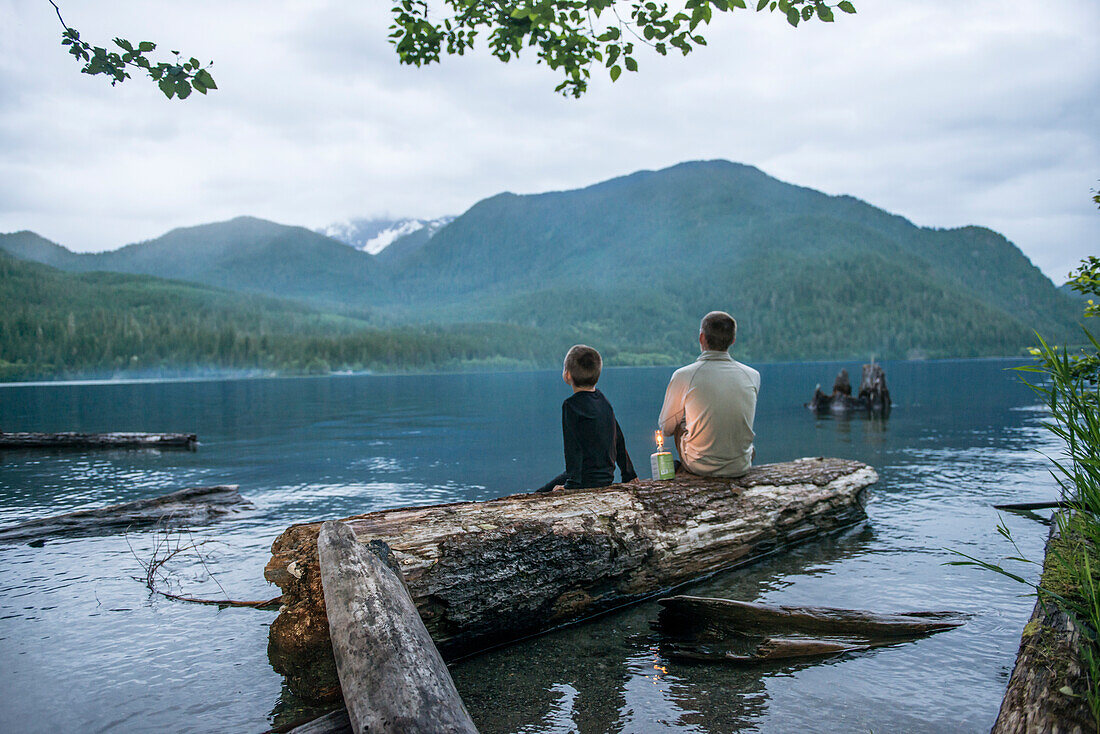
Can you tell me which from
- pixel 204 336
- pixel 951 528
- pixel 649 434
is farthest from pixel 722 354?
pixel 204 336

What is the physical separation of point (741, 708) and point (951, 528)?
25.4 ft

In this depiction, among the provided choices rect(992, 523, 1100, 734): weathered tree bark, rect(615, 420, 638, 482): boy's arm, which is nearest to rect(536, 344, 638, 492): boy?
rect(615, 420, 638, 482): boy's arm

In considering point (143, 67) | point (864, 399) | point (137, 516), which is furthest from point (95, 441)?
point (864, 399)

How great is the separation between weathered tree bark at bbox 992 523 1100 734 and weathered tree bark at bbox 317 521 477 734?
308 centimetres

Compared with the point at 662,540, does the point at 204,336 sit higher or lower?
→ higher

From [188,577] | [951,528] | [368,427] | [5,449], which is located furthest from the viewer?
[368,427]

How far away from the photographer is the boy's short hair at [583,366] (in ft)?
26.2

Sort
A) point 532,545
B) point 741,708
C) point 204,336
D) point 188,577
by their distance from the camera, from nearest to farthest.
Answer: point 741,708 < point 532,545 < point 188,577 < point 204,336

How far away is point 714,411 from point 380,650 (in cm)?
505

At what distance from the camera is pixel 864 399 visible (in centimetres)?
3891

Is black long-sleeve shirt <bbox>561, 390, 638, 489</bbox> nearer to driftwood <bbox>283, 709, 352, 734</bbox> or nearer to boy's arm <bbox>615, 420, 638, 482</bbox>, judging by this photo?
boy's arm <bbox>615, 420, 638, 482</bbox>

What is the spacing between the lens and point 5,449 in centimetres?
2311

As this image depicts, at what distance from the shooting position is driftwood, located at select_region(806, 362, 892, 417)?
3841 cm

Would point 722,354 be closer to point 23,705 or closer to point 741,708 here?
point 741,708
